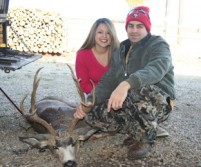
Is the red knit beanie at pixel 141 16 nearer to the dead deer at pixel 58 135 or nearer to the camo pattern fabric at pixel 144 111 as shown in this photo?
the camo pattern fabric at pixel 144 111

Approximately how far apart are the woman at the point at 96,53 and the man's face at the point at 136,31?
76 centimetres

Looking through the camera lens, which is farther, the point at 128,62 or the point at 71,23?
the point at 71,23

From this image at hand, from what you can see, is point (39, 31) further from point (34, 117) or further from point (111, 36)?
point (34, 117)

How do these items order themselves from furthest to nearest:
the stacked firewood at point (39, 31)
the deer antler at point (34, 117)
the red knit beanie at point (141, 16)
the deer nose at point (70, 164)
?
the stacked firewood at point (39, 31), the red knit beanie at point (141, 16), the deer antler at point (34, 117), the deer nose at point (70, 164)

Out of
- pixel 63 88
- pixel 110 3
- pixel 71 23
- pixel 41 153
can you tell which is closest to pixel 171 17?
pixel 110 3

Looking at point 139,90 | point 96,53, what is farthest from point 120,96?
point 96,53

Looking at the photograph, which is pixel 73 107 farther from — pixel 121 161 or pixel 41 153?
pixel 121 161

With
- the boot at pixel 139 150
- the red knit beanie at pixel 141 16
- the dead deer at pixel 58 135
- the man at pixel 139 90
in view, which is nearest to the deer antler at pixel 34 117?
the dead deer at pixel 58 135

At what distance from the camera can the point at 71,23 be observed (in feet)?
49.5

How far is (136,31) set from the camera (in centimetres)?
415

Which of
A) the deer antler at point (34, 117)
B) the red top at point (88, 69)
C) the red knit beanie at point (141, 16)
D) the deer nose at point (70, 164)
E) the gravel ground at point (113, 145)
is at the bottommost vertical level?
the gravel ground at point (113, 145)

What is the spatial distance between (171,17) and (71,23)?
202 inches

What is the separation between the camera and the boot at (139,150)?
3986 mm

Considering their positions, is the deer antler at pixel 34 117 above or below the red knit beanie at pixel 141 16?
below
